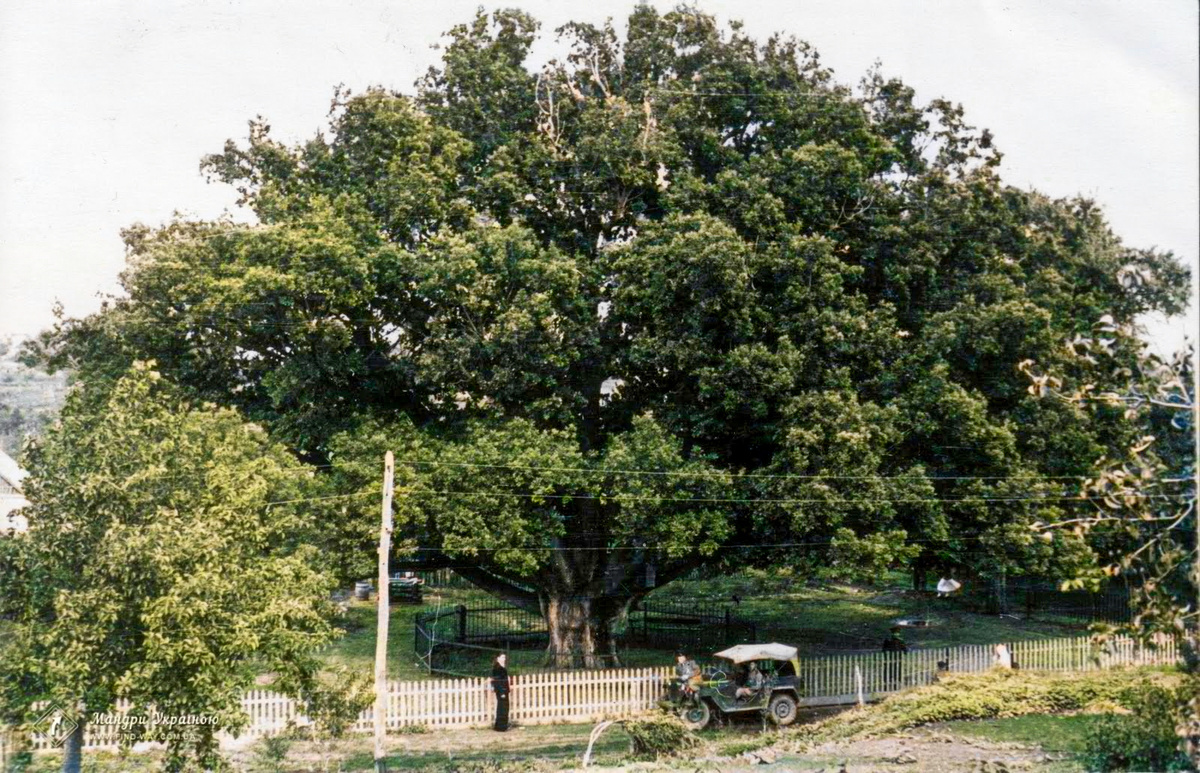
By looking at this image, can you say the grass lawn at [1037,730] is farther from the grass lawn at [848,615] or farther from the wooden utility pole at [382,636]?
the wooden utility pole at [382,636]

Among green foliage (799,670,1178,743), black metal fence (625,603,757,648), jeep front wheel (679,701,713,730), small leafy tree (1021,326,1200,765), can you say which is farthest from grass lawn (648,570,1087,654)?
small leafy tree (1021,326,1200,765)

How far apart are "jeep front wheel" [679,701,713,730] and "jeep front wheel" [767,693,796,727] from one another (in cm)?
123

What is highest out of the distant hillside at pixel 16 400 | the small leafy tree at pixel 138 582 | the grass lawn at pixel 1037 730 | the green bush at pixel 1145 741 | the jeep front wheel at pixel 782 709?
the distant hillside at pixel 16 400

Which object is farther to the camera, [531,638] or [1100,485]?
[531,638]

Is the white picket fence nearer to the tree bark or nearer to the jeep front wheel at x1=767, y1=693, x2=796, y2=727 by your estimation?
the jeep front wheel at x1=767, y1=693, x2=796, y2=727

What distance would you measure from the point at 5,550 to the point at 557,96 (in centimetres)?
1402

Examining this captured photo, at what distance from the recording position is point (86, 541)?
12109 millimetres

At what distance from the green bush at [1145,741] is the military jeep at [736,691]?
6231mm

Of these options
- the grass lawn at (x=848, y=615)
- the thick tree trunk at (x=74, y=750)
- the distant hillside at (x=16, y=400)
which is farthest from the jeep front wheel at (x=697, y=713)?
the distant hillside at (x=16, y=400)

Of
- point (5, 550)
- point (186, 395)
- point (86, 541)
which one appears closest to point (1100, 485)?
point (86, 541)

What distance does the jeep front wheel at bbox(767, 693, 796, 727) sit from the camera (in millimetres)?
18391

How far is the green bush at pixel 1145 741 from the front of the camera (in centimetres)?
1200

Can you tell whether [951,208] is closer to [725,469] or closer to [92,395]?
[725,469]

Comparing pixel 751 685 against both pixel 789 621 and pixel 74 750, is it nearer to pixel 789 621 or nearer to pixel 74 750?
pixel 74 750
